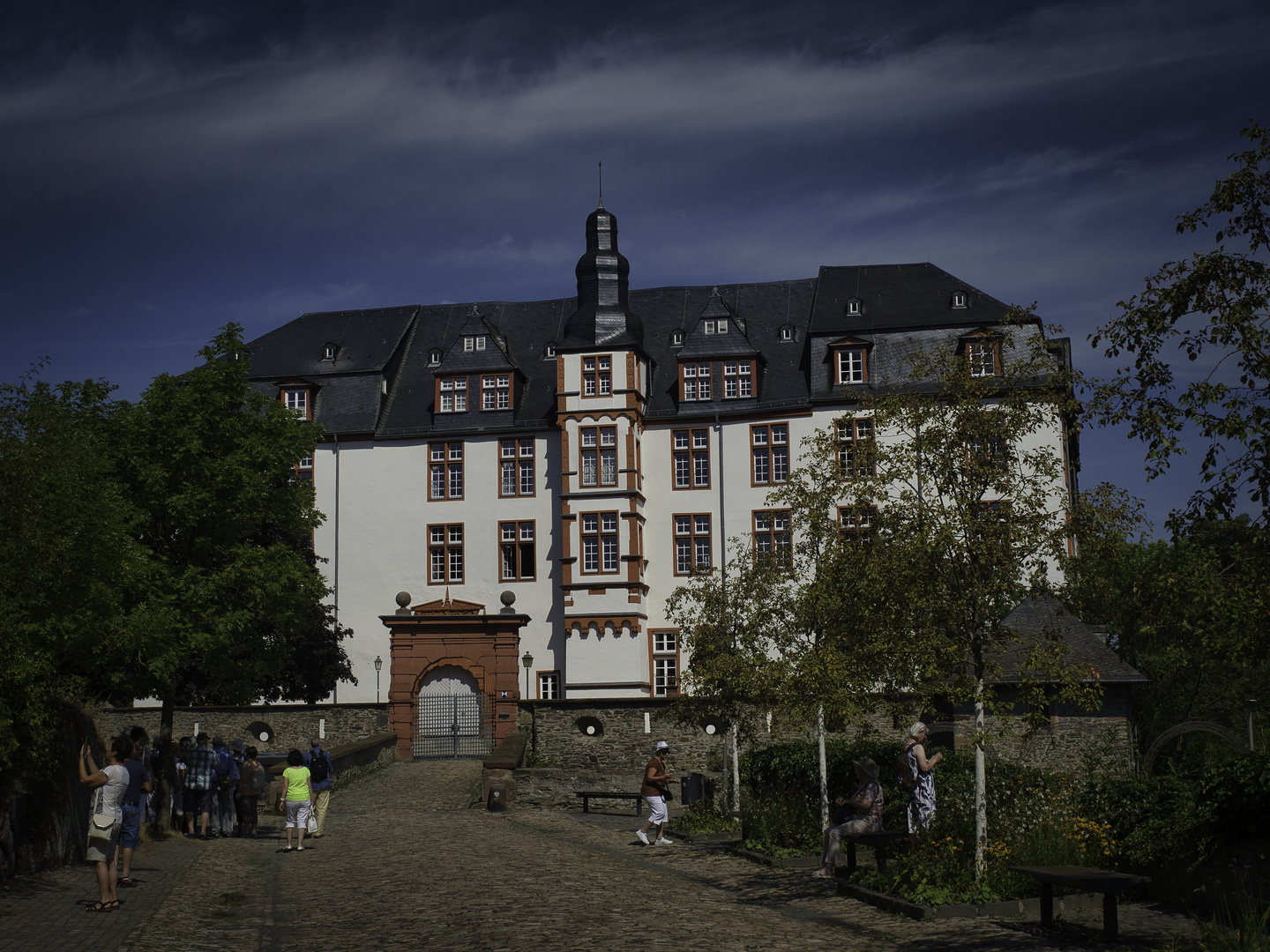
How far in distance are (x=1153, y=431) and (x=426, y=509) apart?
114ft

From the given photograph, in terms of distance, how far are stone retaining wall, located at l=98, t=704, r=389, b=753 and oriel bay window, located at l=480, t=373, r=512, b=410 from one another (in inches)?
461

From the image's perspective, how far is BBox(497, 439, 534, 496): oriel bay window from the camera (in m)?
42.4

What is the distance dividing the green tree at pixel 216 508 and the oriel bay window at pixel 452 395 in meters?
18.2

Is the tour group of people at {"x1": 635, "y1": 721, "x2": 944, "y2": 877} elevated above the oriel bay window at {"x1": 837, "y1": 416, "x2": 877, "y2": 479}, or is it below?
below

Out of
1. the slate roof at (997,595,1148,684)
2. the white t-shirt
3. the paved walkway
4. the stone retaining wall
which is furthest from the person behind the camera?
the stone retaining wall

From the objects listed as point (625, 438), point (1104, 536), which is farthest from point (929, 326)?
point (1104, 536)

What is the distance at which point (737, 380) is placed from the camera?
41.9m

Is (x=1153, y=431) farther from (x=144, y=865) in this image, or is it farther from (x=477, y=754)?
(x=477, y=754)

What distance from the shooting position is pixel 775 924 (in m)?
10.9

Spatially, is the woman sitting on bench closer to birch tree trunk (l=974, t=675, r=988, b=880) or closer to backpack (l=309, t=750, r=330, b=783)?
birch tree trunk (l=974, t=675, r=988, b=880)

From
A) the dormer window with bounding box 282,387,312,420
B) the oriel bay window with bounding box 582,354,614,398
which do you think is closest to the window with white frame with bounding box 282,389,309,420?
the dormer window with bounding box 282,387,312,420

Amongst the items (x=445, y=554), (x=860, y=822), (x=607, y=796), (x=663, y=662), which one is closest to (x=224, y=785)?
(x=607, y=796)

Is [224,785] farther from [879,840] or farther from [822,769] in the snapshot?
[879,840]

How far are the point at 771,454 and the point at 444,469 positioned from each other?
10.5 metres
